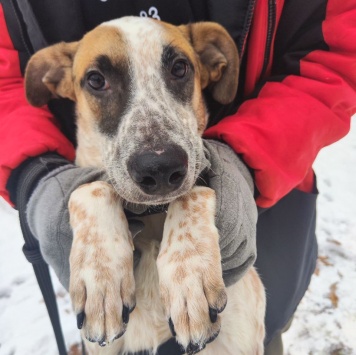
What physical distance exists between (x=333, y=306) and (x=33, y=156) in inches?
99.2

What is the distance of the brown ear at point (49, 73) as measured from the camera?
6.73ft

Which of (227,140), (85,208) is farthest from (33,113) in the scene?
(227,140)

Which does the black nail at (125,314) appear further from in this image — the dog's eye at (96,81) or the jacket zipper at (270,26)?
the jacket zipper at (270,26)

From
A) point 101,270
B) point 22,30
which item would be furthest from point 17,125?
point 101,270

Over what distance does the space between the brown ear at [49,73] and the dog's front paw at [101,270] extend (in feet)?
2.87

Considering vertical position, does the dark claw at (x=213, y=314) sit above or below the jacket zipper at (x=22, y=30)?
below

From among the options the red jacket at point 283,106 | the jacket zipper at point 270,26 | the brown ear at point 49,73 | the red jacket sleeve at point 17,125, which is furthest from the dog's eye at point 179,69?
the red jacket sleeve at point 17,125

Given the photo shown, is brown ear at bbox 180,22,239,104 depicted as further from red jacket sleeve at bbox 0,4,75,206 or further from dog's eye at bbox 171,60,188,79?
red jacket sleeve at bbox 0,4,75,206

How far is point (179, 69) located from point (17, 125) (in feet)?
2.63

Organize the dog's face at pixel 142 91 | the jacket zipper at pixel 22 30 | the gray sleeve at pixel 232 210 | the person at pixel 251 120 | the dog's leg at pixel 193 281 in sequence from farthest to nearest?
the jacket zipper at pixel 22 30, the person at pixel 251 120, the gray sleeve at pixel 232 210, the dog's face at pixel 142 91, the dog's leg at pixel 193 281

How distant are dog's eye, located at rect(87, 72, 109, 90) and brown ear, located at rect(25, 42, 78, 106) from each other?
0.25 m

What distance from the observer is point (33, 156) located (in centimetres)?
182

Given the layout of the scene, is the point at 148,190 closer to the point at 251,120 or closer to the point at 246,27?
the point at 251,120

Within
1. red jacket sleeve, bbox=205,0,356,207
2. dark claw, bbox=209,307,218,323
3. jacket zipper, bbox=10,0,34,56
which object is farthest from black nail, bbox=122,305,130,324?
jacket zipper, bbox=10,0,34,56
